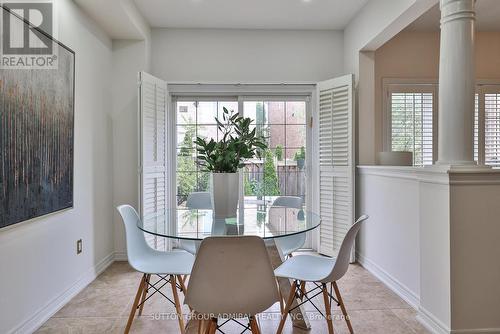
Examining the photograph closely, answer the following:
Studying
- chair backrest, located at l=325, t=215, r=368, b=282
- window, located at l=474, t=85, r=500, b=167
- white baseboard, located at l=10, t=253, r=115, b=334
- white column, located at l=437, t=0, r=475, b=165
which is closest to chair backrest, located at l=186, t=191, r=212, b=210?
white baseboard, located at l=10, t=253, r=115, b=334

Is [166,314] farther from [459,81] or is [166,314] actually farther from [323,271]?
[459,81]

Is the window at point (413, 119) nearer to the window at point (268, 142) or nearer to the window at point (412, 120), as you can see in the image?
the window at point (412, 120)

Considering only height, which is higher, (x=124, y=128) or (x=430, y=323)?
(x=124, y=128)

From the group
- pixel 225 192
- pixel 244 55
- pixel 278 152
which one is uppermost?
pixel 244 55

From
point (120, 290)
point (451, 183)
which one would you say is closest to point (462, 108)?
point (451, 183)

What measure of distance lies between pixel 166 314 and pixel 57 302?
33.9 inches

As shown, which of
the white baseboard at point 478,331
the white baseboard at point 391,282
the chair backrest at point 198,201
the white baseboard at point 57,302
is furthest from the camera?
the chair backrest at point 198,201

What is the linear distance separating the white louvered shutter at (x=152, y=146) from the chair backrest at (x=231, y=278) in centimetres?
203

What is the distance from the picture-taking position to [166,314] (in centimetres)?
241

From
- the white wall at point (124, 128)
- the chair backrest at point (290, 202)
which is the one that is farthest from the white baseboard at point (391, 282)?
the white wall at point (124, 128)

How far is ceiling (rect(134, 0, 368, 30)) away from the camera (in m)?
3.32

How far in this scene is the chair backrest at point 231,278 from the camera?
1.40 metres

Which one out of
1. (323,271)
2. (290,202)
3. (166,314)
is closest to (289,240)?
(290,202)

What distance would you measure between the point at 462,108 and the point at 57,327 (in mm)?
3108
